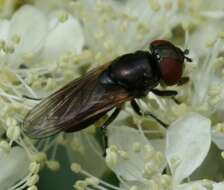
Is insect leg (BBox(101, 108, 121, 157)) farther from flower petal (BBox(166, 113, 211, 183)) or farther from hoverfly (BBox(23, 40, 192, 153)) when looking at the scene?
flower petal (BBox(166, 113, 211, 183))

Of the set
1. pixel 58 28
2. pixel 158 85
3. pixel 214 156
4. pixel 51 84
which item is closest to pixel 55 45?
pixel 58 28

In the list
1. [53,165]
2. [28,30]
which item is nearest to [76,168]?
[53,165]

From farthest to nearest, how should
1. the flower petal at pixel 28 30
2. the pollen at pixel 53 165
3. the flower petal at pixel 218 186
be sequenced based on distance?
the flower petal at pixel 28 30 < the pollen at pixel 53 165 < the flower petal at pixel 218 186

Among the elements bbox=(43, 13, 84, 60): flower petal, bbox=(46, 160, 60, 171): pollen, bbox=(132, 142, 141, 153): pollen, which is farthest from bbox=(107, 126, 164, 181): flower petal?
bbox=(43, 13, 84, 60): flower petal

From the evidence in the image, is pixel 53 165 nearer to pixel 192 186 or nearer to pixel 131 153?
pixel 131 153

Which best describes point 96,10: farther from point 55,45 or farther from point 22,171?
point 22,171

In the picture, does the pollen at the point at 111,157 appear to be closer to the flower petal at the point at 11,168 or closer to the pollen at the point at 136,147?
the pollen at the point at 136,147

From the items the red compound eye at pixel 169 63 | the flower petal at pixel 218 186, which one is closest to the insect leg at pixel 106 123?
the red compound eye at pixel 169 63
